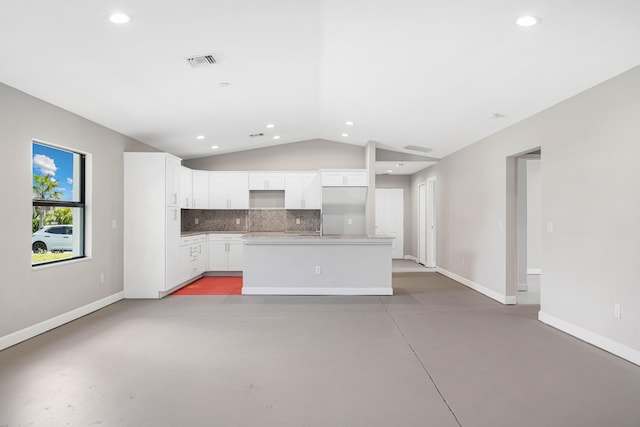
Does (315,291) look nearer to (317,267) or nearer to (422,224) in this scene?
(317,267)

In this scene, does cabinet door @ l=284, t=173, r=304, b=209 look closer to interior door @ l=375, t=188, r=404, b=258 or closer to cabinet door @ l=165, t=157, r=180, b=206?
cabinet door @ l=165, t=157, r=180, b=206

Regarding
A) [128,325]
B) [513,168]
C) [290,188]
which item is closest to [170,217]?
[128,325]

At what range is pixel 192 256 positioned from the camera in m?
6.93

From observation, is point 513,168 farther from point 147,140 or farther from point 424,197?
point 147,140

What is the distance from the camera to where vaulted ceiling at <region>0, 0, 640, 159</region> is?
2699 mm

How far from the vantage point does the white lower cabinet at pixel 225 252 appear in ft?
25.6

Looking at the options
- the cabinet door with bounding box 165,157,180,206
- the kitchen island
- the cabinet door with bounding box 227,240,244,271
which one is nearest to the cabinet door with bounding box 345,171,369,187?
the kitchen island

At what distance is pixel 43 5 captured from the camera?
2.46m

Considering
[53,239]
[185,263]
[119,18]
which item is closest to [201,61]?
[119,18]

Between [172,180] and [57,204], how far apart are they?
1.81 meters

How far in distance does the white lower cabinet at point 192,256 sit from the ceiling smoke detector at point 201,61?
345 cm

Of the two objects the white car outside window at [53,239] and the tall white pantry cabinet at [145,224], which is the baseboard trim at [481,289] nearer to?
A: the tall white pantry cabinet at [145,224]

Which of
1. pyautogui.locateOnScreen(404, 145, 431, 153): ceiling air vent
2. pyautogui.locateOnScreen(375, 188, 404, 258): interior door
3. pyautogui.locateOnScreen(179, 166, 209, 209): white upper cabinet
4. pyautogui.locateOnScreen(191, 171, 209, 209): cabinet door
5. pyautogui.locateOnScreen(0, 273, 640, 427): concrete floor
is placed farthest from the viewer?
pyautogui.locateOnScreen(375, 188, 404, 258): interior door

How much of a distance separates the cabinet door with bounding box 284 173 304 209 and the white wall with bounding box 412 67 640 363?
3973mm
